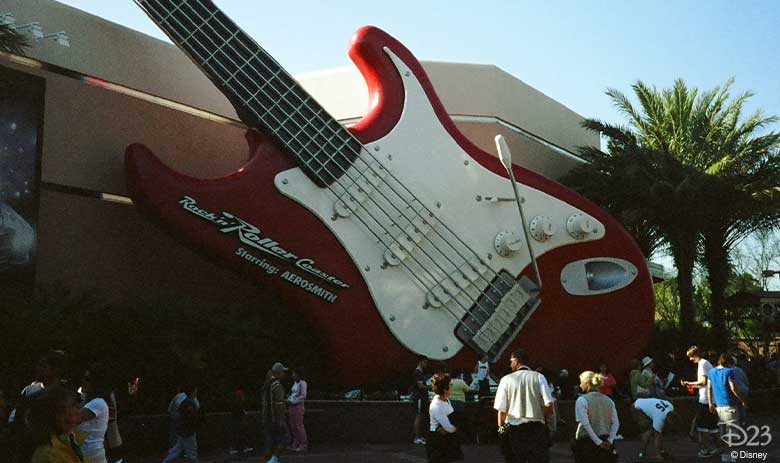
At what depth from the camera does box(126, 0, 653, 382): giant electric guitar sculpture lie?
46.1ft

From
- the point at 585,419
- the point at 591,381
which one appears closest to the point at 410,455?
the point at 591,381

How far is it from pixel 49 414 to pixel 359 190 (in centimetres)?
1131

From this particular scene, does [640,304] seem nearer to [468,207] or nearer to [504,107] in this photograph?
[468,207]

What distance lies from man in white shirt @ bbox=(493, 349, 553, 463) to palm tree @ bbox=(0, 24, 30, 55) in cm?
1034

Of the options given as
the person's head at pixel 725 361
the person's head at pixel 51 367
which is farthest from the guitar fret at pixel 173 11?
the person's head at pixel 725 361

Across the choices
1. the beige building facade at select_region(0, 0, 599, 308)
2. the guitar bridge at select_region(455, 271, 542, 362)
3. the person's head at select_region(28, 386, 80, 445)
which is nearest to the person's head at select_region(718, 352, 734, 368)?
the guitar bridge at select_region(455, 271, 542, 362)

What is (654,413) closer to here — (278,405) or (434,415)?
(434,415)

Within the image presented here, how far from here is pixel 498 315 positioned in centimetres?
1538

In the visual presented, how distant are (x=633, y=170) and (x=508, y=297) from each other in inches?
343

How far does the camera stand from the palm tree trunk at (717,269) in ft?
81.9

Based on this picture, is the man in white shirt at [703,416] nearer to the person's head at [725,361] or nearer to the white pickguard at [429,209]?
the person's head at [725,361]

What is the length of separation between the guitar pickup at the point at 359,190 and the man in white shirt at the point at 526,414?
747cm

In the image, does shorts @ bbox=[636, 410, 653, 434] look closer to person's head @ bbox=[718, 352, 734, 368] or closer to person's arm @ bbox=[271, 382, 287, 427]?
person's head @ bbox=[718, 352, 734, 368]

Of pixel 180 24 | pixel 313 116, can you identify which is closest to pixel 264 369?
pixel 313 116
